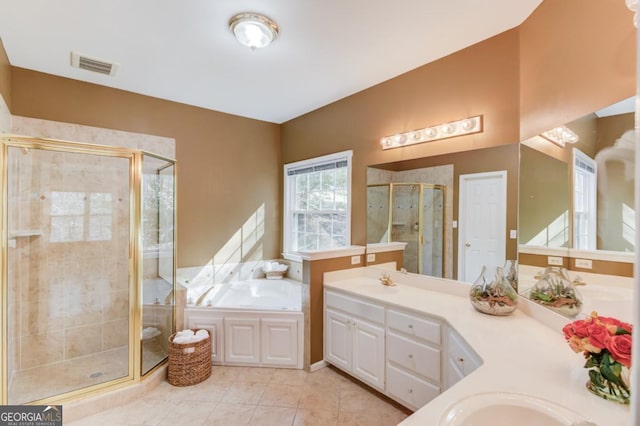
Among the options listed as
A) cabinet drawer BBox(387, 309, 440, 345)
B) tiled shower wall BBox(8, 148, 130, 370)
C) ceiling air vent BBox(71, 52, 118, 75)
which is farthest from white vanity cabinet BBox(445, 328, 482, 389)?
ceiling air vent BBox(71, 52, 118, 75)

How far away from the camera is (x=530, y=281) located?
6.04 feet

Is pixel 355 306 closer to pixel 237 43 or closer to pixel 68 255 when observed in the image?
pixel 237 43

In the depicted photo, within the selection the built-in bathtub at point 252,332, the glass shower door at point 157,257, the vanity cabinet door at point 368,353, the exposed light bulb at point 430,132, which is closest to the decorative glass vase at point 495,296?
the vanity cabinet door at point 368,353

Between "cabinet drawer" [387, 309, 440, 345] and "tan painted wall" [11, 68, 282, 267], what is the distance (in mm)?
2369

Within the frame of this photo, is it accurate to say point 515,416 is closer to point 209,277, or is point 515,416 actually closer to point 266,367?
point 266,367

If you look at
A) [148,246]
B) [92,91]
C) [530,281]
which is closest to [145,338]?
[148,246]

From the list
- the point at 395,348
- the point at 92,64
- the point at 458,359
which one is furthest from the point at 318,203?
the point at 92,64

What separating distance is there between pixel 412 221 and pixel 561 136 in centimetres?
121

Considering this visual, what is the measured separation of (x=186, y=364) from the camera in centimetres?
245

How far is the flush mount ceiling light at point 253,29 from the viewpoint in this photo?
6.31 feet

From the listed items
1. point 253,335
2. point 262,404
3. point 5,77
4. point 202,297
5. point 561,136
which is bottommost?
point 262,404

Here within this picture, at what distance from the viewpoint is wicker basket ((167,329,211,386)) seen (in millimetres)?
2443

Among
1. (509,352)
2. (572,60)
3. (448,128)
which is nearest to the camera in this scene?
(509,352)

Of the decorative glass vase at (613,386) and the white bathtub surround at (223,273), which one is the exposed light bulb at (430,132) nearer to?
the decorative glass vase at (613,386)
